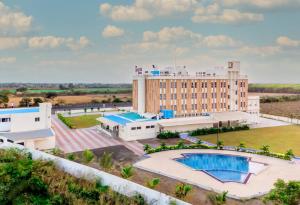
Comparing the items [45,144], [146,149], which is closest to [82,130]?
[45,144]

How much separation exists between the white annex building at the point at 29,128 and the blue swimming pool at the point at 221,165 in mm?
14191

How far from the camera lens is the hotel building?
40312 millimetres

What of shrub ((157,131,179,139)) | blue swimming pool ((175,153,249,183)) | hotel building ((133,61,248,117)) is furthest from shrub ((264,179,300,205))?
hotel building ((133,61,248,117))

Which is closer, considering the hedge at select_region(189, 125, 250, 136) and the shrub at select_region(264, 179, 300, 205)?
the shrub at select_region(264, 179, 300, 205)

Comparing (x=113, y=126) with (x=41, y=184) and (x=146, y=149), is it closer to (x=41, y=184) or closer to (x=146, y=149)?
(x=146, y=149)

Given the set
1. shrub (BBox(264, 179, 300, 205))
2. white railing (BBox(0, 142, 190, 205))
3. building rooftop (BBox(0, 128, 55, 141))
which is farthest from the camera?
building rooftop (BBox(0, 128, 55, 141))

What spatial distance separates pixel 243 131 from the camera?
40.3 m

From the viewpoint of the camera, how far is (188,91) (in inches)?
1645

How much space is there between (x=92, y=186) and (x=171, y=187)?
19.7 feet

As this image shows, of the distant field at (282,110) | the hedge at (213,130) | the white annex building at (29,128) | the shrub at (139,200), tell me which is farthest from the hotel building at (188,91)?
the shrub at (139,200)

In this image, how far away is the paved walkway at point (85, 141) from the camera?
30.2 meters

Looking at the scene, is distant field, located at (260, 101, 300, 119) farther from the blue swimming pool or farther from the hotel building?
the blue swimming pool

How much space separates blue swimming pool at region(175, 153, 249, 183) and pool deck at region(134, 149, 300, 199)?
749 mm

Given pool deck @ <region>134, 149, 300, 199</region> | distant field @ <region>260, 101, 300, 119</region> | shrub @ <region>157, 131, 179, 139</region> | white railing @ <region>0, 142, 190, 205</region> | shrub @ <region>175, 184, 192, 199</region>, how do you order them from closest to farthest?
white railing @ <region>0, 142, 190, 205</region> → shrub @ <region>175, 184, 192, 199</region> → pool deck @ <region>134, 149, 300, 199</region> → shrub @ <region>157, 131, 179, 139</region> → distant field @ <region>260, 101, 300, 119</region>
